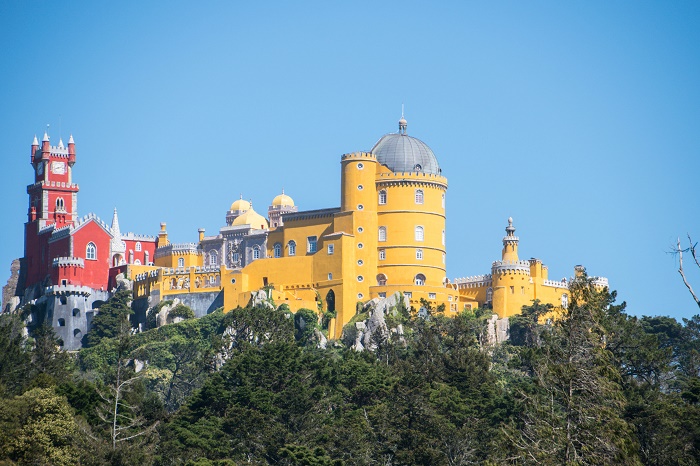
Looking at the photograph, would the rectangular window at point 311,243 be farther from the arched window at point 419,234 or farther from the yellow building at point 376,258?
the arched window at point 419,234

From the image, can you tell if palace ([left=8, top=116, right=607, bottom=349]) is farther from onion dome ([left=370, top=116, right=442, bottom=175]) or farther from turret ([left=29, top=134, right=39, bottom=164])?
turret ([left=29, top=134, right=39, bottom=164])

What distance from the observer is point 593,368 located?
1977 inches

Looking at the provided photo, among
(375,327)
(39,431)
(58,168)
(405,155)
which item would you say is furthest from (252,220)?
(39,431)

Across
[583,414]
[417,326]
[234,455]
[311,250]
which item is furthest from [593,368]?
[311,250]

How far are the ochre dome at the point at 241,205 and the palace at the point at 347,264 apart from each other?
8.94 m

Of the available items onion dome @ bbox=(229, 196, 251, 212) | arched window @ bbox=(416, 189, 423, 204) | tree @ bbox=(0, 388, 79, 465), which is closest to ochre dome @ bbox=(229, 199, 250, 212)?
onion dome @ bbox=(229, 196, 251, 212)

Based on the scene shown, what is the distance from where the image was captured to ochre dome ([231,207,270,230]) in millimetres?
119750

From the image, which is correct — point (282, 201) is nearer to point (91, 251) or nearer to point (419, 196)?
point (91, 251)

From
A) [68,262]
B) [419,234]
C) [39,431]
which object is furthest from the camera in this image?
[68,262]

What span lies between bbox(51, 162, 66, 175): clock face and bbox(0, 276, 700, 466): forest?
2923 centimetres

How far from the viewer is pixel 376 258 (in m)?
110

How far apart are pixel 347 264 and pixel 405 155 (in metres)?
9.11

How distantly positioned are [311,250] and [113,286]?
18.0 meters

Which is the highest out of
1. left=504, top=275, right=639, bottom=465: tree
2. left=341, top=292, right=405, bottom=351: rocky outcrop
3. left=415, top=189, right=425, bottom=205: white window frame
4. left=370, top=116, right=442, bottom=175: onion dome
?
left=370, top=116, right=442, bottom=175: onion dome
